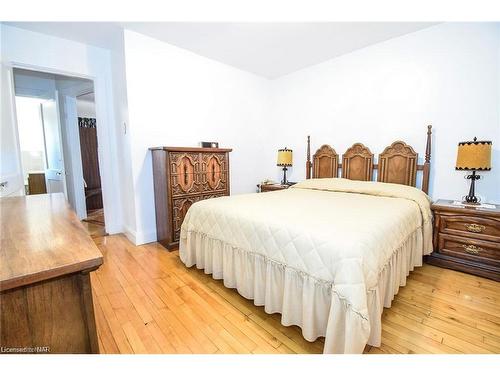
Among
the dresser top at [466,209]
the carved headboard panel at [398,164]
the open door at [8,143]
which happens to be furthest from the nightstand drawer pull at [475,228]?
the open door at [8,143]

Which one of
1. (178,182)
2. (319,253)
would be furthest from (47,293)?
(178,182)

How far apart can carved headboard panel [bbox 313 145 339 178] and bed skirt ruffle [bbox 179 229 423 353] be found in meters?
1.54

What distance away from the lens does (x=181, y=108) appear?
10.4ft

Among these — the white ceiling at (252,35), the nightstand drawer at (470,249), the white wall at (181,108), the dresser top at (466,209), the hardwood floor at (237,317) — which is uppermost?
the white ceiling at (252,35)

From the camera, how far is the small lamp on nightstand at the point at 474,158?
2115mm

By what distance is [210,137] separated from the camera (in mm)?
3549

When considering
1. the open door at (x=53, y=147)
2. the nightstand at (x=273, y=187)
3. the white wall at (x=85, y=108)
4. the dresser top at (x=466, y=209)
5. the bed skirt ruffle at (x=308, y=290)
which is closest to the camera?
the bed skirt ruffle at (x=308, y=290)

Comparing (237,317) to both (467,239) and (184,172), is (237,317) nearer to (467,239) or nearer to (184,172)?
(184,172)

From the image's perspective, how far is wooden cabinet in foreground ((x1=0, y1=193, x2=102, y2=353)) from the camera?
66 cm

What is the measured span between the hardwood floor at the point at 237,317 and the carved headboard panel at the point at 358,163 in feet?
4.28

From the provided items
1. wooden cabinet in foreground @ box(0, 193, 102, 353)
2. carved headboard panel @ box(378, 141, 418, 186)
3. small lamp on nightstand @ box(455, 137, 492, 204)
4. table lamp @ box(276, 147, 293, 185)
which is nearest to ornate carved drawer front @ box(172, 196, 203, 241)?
table lamp @ box(276, 147, 293, 185)

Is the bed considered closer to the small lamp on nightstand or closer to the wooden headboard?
the wooden headboard

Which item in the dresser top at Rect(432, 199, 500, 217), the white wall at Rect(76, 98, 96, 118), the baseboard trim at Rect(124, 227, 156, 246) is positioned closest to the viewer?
the dresser top at Rect(432, 199, 500, 217)

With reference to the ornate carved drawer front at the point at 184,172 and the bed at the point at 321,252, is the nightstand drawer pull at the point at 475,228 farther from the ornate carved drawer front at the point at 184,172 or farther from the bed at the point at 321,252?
the ornate carved drawer front at the point at 184,172
